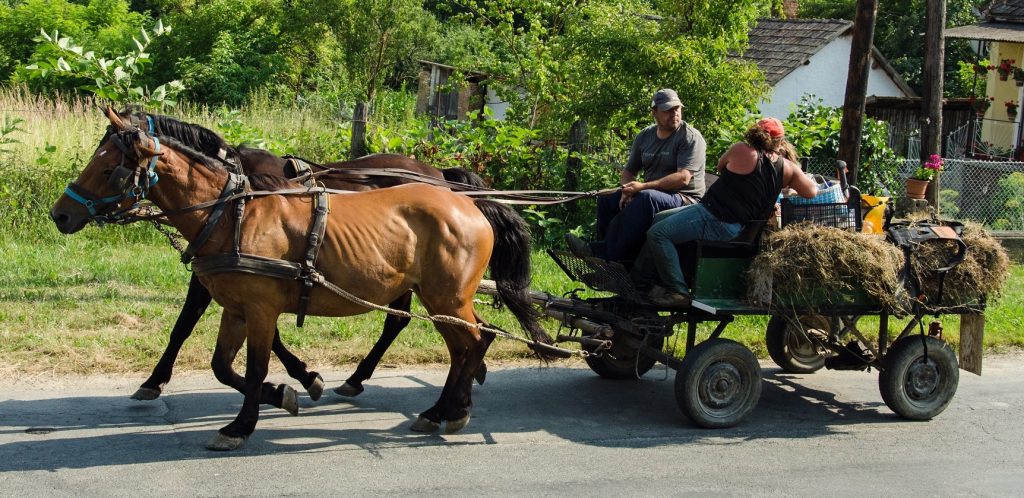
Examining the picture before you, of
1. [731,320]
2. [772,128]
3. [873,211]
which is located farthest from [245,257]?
[873,211]

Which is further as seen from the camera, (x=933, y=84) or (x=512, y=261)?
(x=933, y=84)

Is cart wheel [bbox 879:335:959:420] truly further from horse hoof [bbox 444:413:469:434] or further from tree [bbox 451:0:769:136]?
tree [bbox 451:0:769:136]

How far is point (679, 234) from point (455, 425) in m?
1.91

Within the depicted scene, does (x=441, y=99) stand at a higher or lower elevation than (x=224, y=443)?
higher

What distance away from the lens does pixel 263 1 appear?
2330 centimetres

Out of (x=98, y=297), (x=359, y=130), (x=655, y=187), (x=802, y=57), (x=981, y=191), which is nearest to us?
(x=655, y=187)

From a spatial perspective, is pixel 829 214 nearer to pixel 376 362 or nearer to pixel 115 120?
pixel 376 362

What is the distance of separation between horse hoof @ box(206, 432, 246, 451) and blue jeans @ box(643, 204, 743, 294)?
113 inches

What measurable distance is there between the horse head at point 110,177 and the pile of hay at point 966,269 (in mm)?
4929

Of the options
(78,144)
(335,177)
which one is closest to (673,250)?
(335,177)

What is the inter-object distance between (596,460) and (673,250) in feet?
5.06

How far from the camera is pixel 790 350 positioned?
822 cm

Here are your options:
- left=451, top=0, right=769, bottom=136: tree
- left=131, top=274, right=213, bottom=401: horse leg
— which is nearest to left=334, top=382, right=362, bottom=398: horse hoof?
left=131, top=274, right=213, bottom=401: horse leg

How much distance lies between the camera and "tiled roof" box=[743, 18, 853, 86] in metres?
24.7
